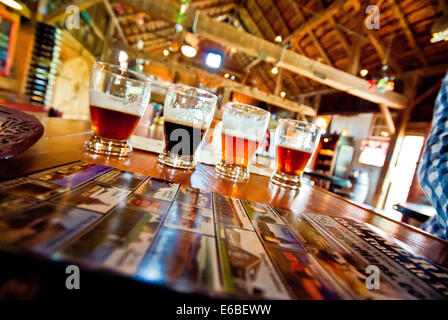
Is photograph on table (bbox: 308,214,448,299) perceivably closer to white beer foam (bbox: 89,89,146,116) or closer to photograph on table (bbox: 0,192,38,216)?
photograph on table (bbox: 0,192,38,216)

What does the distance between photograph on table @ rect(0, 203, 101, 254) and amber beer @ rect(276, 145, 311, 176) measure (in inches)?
29.2

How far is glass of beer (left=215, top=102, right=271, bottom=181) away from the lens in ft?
2.73

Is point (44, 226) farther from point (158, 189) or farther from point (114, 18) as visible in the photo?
point (114, 18)

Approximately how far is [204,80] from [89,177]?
9.79 m

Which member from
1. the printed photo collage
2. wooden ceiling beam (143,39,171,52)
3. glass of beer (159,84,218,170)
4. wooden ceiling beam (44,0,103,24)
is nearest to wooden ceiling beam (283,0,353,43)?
wooden ceiling beam (44,0,103,24)

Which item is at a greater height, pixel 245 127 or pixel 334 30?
pixel 334 30

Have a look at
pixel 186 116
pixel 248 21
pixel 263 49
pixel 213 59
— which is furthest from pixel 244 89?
pixel 186 116

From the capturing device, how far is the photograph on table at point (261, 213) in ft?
1.39

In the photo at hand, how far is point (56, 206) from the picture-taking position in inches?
10.6

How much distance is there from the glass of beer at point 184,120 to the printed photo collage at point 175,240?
328mm

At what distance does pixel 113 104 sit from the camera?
66cm

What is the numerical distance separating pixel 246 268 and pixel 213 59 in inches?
616

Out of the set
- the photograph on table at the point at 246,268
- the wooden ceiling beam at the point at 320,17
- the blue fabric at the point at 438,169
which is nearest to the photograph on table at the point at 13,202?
the photograph on table at the point at 246,268
